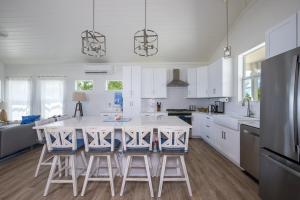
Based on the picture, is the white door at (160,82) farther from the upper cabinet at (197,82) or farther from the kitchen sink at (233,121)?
the kitchen sink at (233,121)

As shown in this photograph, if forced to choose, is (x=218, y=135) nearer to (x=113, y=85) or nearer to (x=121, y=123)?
(x=121, y=123)

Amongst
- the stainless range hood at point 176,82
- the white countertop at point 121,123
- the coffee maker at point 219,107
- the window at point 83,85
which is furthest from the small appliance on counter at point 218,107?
the window at point 83,85

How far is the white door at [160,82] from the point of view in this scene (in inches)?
236

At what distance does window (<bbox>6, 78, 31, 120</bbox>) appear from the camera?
21.7 feet

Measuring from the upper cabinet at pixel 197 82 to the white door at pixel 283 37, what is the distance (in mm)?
3058

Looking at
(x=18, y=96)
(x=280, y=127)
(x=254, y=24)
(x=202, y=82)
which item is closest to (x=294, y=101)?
(x=280, y=127)

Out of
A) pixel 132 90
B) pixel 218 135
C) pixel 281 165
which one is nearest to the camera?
pixel 281 165

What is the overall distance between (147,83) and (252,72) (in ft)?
10.1

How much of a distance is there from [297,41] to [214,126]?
2.81 meters

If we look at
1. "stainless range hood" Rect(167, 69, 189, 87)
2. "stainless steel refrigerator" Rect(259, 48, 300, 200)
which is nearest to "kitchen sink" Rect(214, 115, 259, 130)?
"stainless steel refrigerator" Rect(259, 48, 300, 200)

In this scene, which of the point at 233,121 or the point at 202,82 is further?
the point at 202,82

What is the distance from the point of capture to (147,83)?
6004 millimetres

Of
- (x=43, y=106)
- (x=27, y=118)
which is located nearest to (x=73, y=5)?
(x=27, y=118)

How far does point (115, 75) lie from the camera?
650 cm
